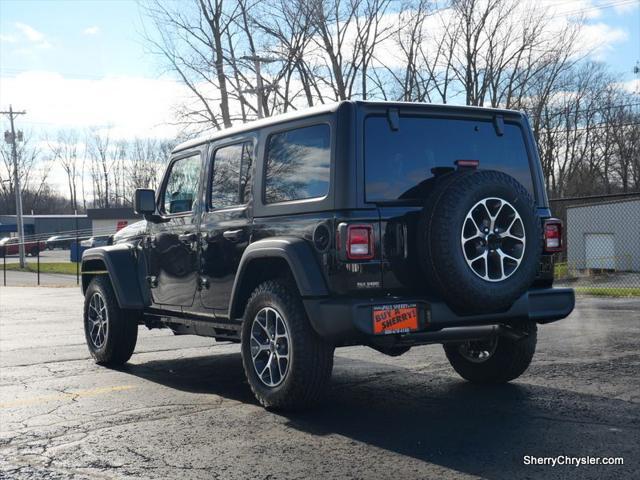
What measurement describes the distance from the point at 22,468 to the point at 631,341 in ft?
20.9

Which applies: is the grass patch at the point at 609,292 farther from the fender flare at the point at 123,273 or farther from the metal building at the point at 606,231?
the metal building at the point at 606,231

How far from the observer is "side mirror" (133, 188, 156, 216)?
731 cm

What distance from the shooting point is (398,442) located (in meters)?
4.70

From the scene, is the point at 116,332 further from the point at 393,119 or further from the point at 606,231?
the point at 606,231

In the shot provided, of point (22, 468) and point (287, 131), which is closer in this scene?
point (22, 468)

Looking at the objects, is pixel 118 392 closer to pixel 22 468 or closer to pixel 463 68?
pixel 22 468

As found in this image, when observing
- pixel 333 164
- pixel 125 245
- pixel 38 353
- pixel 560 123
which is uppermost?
pixel 560 123

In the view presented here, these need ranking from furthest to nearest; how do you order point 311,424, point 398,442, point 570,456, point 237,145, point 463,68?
point 463,68 < point 237,145 < point 311,424 < point 398,442 < point 570,456

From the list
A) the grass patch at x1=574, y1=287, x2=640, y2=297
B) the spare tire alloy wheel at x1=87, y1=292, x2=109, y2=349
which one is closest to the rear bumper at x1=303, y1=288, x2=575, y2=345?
the spare tire alloy wheel at x1=87, y1=292, x2=109, y2=349

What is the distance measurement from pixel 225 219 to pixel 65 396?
189cm

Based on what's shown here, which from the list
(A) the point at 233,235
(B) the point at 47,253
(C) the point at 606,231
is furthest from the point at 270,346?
(B) the point at 47,253

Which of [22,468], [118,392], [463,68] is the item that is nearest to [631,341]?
[118,392]

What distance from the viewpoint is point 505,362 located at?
630cm

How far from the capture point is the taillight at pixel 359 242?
16.6 ft
